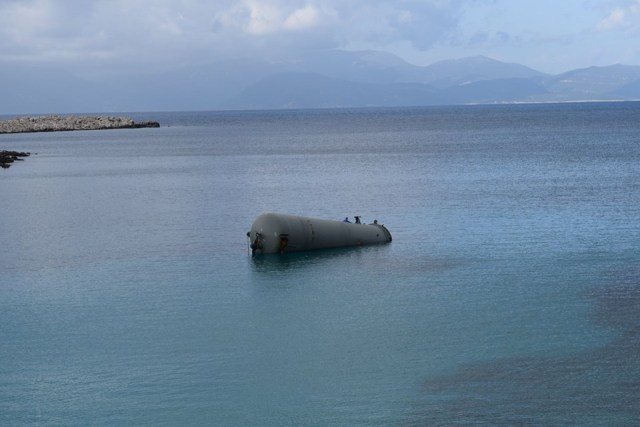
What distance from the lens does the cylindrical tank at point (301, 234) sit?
4175cm

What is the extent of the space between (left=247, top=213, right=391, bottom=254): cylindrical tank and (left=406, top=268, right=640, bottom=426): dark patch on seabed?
17.9 m

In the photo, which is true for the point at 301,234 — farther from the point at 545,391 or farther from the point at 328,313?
the point at 545,391

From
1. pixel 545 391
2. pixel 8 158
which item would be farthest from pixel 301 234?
pixel 8 158

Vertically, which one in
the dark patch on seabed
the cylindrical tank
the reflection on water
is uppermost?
the cylindrical tank

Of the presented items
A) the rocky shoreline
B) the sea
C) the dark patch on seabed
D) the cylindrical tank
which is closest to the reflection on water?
the sea

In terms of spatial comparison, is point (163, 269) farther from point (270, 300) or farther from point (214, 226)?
point (214, 226)

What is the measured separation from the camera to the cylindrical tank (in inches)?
1644

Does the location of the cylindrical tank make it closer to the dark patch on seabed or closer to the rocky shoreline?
the dark patch on seabed

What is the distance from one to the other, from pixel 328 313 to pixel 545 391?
1072cm

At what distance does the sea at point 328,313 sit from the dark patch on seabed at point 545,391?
7 cm

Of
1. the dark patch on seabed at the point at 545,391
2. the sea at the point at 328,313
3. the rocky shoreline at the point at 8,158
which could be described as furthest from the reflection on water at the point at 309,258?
the rocky shoreline at the point at 8,158

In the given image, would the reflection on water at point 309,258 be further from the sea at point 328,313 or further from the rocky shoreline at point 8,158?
the rocky shoreline at point 8,158

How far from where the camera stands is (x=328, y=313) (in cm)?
3203

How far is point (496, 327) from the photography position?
29047mm
